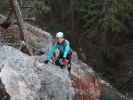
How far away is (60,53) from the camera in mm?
10680

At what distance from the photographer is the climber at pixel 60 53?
10562 millimetres

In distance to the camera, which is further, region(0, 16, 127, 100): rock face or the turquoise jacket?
the turquoise jacket

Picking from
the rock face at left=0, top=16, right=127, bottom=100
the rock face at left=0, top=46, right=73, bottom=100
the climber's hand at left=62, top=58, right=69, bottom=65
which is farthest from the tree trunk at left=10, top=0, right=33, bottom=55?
the climber's hand at left=62, top=58, right=69, bottom=65

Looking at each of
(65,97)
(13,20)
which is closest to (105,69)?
(13,20)

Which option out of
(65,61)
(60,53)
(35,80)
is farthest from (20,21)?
(35,80)

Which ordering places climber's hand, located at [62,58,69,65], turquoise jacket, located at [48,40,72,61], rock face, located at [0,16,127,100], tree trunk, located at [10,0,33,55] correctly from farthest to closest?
tree trunk, located at [10,0,33,55] < climber's hand, located at [62,58,69,65] < turquoise jacket, located at [48,40,72,61] < rock face, located at [0,16,127,100]

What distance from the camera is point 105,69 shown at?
22.3 metres

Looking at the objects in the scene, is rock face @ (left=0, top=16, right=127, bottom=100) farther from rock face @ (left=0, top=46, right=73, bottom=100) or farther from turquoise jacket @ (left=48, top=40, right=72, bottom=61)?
turquoise jacket @ (left=48, top=40, right=72, bottom=61)

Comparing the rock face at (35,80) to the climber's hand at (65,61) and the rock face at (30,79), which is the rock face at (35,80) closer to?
the rock face at (30,79)

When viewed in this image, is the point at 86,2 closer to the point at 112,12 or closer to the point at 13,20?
the point at 112,12

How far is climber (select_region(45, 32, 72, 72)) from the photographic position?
10.6m

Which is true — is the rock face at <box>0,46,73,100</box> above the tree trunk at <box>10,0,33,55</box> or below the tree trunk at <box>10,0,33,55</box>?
below

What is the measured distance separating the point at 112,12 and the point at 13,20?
845 centimetres

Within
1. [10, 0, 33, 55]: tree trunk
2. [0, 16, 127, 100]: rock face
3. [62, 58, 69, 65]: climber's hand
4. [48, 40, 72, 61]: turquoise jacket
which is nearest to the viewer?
[0, 16, 127, 100]: rock face
